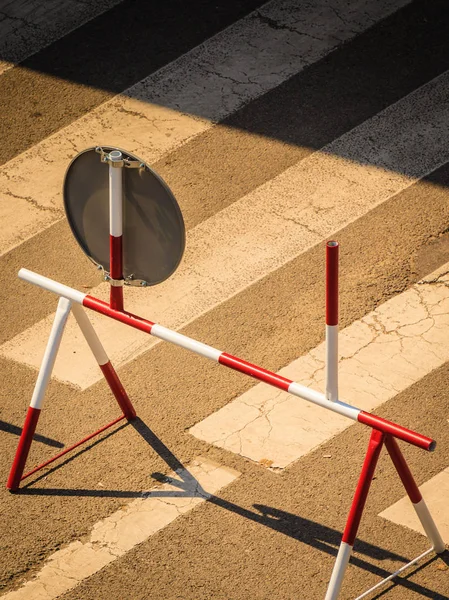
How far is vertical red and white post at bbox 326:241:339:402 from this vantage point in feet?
16.2

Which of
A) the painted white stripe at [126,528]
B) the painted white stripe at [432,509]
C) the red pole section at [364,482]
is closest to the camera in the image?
the red pole section at [364,482]

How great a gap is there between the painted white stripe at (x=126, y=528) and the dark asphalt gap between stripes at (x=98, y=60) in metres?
4.51

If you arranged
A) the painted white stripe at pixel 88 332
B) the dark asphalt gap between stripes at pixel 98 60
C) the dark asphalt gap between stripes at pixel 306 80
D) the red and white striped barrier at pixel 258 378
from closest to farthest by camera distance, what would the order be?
the red and white striped barrier at pixel 258 378
the painted white stripe at pixel 88 332
the dark asphalt gap between stripes at pixel 306 80
the dark asphalt gap between stripes at pixel 98 60

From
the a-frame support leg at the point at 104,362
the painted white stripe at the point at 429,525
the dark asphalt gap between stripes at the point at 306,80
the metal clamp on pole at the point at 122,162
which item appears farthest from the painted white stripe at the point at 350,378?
the dark asphalt gap between stripes at the point at 306,80

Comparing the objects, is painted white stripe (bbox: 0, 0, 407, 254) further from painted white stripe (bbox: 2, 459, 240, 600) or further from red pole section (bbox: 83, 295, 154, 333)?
painted white stripe (bbox: 2, 459, 240, 600)

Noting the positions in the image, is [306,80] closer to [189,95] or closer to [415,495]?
[189,95]

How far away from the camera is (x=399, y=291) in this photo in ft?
25.9

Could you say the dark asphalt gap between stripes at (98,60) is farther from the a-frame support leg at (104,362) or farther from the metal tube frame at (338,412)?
the metal tube frame at (338,412)

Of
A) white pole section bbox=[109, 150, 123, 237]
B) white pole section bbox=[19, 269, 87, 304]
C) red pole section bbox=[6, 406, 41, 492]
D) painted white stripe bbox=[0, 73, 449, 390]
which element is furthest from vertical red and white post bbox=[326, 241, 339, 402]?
painted white stripe bbox=[0, 73, 449, 390]

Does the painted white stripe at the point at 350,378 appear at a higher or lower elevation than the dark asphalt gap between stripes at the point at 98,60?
lower

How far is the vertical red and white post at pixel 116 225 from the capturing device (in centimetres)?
566

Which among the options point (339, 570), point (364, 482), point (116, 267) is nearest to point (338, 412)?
point (364, 482)

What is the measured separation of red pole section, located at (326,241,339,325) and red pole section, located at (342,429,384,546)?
706mm

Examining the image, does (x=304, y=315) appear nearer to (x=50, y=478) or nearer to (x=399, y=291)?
(x=399, y=291)
